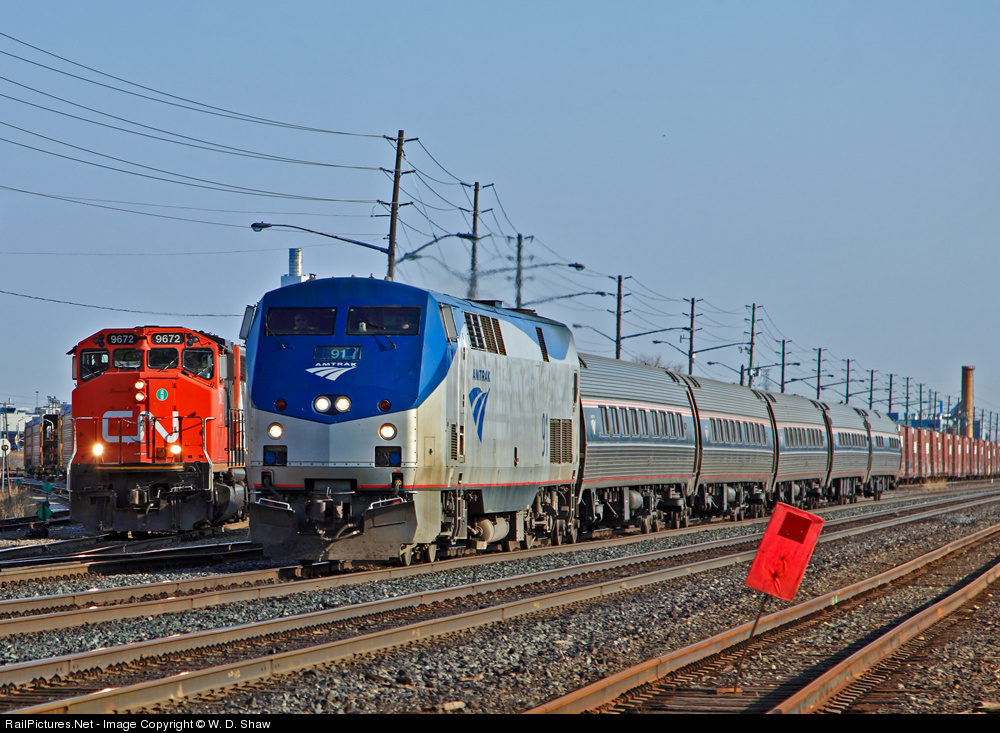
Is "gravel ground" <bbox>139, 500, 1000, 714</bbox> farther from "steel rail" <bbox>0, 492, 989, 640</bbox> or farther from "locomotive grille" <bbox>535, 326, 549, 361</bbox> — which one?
"locomotive grille" <bbox>535, 326, 549, 361</bbox>

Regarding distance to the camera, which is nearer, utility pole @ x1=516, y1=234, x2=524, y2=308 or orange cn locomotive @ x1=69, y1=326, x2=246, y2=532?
orange cn locomotive @ x1=69, y1=326, x2=246, y2=532

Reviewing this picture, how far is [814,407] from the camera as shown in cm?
4250

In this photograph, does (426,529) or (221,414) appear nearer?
(426,529)

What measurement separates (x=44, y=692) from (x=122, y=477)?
13.2 metres

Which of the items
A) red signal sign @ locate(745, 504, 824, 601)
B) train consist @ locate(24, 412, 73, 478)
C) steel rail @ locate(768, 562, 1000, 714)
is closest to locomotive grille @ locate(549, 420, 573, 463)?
steel rail @ locate(768, 562, 1000, 714)

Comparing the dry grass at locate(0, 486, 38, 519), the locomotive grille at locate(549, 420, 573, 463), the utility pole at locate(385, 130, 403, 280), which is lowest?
the dry grass at locate(0, 486, 38, 519)

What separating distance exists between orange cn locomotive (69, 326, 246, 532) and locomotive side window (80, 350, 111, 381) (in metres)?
0.02

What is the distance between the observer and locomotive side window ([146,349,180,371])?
2131cm

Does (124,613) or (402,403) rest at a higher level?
(402,403)

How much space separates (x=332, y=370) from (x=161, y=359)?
306 inches

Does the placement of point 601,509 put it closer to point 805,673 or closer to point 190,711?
point 805,673

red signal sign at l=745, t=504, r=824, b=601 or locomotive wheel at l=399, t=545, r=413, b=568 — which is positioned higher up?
red signal sign at l=745, t=504, r=824, b=601
